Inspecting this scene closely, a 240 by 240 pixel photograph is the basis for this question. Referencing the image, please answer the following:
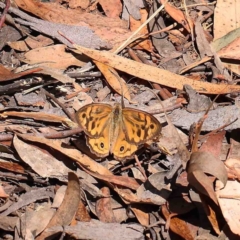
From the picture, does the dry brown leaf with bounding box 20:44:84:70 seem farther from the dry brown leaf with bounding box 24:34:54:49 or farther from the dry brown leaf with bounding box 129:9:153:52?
the dry brown leaf with bounding box 129:9:153:52

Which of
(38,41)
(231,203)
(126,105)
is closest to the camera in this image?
(231,203)

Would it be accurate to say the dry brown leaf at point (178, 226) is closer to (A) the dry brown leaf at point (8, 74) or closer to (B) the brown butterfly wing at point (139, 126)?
(B) the brown butterfly wing at point (139, 126)

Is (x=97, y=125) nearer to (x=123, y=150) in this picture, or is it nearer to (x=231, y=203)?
(x=123, y=150)

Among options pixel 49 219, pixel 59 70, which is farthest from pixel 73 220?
pixel 59 70

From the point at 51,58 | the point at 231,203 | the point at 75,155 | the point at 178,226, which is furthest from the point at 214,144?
the point at 51,58

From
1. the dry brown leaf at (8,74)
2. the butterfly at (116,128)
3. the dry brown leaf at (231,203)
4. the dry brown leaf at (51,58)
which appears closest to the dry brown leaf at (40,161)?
the butterfly at (116,128)

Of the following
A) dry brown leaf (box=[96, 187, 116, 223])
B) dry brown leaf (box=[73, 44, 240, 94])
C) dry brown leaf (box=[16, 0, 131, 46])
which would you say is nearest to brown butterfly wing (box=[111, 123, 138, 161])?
dry brown leaf (box=[96, 187, 116, 223])
